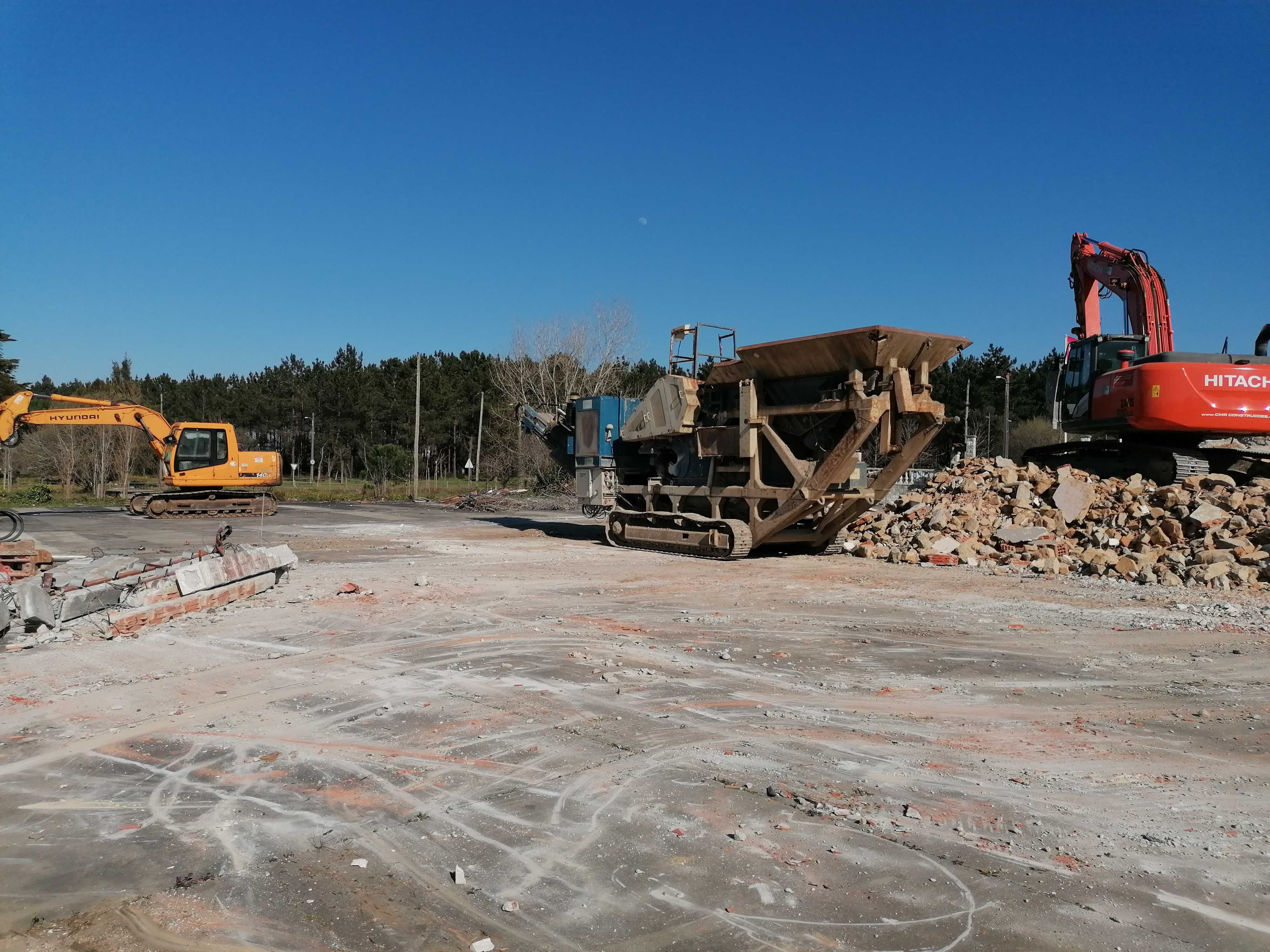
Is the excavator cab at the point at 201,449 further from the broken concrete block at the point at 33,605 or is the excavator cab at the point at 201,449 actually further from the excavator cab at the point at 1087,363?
the excavator cab at the point at 1087,363

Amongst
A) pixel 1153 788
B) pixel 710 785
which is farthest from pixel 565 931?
pixel 1153 788

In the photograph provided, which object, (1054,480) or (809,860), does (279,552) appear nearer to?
(809,860)

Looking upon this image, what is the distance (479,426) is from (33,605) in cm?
4588

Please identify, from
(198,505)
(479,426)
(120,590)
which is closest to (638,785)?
(120,590)

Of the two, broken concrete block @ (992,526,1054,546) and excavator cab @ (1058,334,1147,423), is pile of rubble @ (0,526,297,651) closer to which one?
broken concrete block @ (992,526,1054,546)

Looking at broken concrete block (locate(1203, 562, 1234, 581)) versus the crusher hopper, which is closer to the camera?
broken concrete block (locate(1203, 562, 1234, 581))

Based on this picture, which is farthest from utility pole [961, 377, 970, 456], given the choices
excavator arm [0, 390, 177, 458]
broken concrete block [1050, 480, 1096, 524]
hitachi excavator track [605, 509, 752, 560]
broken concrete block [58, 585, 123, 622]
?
broken concrete block [58, 585, 123, 622]

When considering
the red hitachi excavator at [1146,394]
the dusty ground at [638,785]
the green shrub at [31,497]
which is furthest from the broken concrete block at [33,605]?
the green shrub at [31,497]

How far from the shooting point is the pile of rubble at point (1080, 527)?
38.0 ft

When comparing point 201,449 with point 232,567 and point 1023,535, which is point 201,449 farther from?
point 1023,535

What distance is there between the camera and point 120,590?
841 centimetres

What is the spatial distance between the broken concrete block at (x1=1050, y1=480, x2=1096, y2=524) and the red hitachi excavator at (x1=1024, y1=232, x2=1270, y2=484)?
159 centimetres

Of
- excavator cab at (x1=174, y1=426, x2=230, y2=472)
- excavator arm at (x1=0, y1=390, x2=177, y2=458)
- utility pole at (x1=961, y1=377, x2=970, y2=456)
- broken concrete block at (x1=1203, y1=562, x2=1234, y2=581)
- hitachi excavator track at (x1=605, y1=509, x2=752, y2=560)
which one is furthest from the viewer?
utility pole at (x1=961, y1=377, x2=970, y2=456)

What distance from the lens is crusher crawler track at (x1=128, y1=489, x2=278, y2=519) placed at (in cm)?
2400
